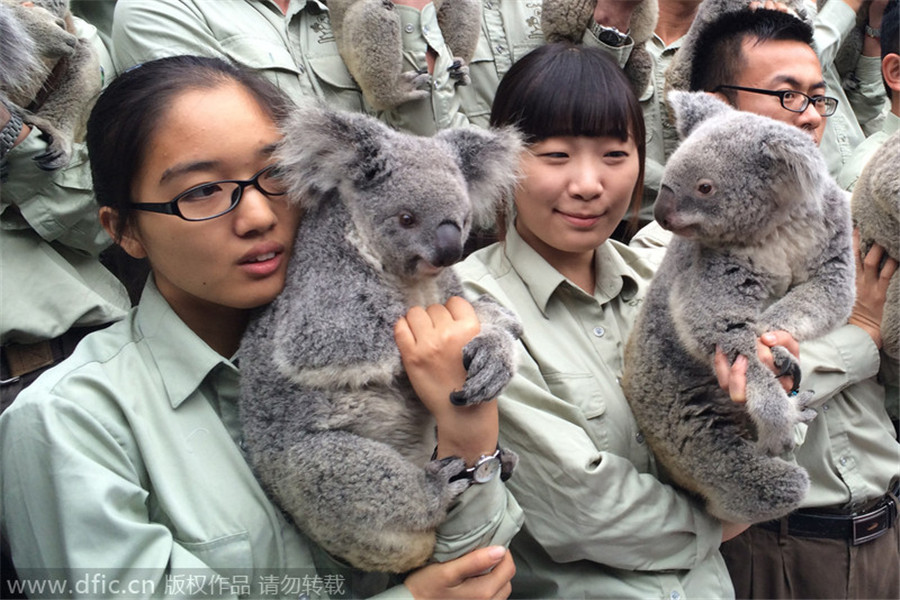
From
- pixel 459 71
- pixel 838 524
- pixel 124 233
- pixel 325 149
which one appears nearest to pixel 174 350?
pixel 124 233

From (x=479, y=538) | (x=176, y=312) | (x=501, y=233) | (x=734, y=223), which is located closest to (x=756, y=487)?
(x=734, y=223)

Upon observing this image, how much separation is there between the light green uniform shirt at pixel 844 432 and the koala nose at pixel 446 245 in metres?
1.25

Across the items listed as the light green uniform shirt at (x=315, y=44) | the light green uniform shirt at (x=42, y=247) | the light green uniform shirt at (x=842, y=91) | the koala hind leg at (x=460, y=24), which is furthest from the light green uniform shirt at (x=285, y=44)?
the light green uniform shirt at (x=842, y=91)

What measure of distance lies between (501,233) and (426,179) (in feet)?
2.93

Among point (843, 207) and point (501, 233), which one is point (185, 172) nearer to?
point (501, 233)

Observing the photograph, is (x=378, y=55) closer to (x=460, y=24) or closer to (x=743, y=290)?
(x=460, y=24)

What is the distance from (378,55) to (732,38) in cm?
130

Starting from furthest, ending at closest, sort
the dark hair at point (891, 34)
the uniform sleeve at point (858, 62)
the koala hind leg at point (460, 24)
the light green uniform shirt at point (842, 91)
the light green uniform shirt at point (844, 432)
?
the uniform sleeve at point (858, 62), the light green uniform shirt at point (842, 91), the koala hind leg at point (460, 24), the dark hair at point (891, 34), the light green uniform shirt at point (844, 432)

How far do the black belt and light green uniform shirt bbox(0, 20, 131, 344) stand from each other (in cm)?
220

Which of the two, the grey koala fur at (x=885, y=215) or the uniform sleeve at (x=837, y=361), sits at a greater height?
the grey koala fur at (x=885, y=215)

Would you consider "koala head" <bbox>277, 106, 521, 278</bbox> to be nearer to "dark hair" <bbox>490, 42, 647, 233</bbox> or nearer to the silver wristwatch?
the silver wristwatch

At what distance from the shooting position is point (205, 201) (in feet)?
4.68

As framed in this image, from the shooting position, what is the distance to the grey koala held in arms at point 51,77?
7.29ft

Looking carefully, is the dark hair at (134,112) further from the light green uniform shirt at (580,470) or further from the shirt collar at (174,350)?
the light green uniform shirt at (580,470)
